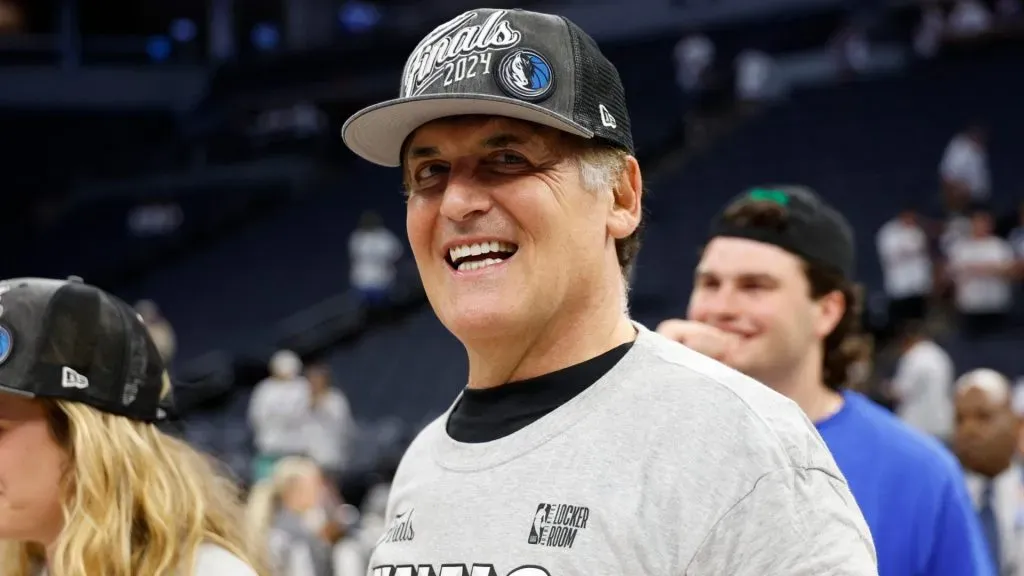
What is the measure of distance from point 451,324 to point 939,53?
61.0 feet

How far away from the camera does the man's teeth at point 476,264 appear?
78.0 inches

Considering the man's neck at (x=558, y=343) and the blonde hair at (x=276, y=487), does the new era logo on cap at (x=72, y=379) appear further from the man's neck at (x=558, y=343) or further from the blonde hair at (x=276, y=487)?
the blonde hair at (x=276, y=487)

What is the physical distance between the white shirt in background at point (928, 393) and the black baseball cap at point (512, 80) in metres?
9.59

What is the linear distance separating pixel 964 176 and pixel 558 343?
14.2 metres

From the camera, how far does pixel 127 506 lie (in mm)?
2621

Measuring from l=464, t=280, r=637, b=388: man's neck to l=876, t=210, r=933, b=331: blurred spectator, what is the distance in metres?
11.8

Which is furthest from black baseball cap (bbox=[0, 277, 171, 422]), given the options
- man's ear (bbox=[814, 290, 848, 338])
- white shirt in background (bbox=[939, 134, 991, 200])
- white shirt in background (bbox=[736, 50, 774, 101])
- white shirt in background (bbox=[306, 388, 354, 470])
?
white shirt in background (bbox=[736, 50, 774, 101])

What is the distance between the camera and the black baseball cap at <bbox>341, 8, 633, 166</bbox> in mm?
1886

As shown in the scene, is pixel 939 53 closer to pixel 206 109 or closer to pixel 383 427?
pixel 383 427

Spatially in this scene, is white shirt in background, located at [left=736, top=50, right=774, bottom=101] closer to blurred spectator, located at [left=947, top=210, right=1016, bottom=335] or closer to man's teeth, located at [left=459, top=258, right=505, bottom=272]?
blurred spectator, located at [left=947, top=210, right=1016, bottom=335]

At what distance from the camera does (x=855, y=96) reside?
63.0ft

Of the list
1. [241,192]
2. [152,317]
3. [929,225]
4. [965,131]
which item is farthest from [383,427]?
[241,192]

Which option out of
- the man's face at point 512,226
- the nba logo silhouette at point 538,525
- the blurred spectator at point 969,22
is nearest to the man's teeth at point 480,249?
the man's face at point 512,226

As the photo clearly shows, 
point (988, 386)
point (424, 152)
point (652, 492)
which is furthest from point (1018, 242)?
point (652, 492)
